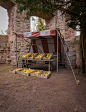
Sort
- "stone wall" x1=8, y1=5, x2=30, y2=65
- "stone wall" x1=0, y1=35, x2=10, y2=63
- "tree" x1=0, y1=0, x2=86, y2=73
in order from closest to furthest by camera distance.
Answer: "tree" x1=0, y1=0, x2=86, y2=73 → "stone wall" x1=8, y1=5, x2=30, y2=65 → "stone wall" x1=0, y1=35, x2=10, y2=63

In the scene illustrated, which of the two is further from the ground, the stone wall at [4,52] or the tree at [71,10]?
the tree at [71,10]

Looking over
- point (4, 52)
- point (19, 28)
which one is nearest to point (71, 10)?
point (19, 28)

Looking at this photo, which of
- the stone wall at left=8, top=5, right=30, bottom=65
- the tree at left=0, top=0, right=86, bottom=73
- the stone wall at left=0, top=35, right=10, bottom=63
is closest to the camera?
the tree at left=0, top=0, right=86, bottom=73

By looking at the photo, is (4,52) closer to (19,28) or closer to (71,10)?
(19,28)

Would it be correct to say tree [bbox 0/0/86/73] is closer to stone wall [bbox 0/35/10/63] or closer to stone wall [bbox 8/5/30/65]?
stone wall [bbox 8/5/30/65]

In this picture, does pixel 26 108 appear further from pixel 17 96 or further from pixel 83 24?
pixel 83 24

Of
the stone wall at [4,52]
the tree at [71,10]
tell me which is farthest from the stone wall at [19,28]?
the tree at [71,10]

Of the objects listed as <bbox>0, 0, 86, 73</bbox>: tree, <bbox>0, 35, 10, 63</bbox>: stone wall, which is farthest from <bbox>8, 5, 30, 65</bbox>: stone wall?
<bbox>0, 0, 86, 73</bbox>: tree

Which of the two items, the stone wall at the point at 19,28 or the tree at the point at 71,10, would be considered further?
the stone wall at the point at 19,28

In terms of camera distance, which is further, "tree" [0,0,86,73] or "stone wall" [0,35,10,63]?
"stone wall" [0,35,10,63]

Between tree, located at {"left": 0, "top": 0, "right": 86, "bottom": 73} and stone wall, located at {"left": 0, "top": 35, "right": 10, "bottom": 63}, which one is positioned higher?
tree, located at {"left": 0, "top": 0, "right": 86, "bottom": 73}

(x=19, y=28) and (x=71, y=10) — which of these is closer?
(x=71, y=10)

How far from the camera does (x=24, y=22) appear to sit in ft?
22.3

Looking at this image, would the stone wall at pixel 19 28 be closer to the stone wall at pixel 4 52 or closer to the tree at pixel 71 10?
the stone wall at pixel 4 52
